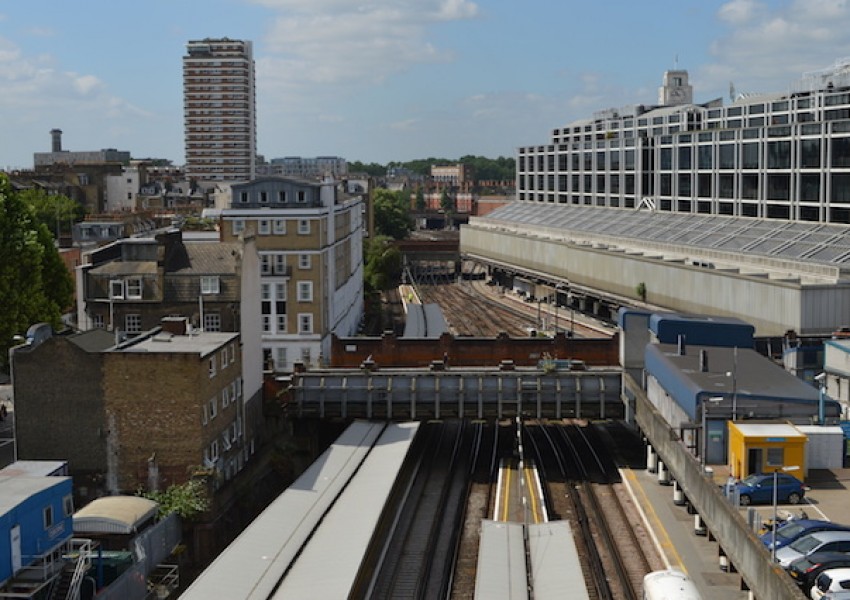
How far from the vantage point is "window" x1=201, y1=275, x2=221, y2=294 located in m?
45.8

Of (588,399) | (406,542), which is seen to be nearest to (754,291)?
(588,399)

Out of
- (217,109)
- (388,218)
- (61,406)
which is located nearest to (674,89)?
(388,218)

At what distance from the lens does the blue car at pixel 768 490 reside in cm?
2686

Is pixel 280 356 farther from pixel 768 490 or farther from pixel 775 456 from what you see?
pixel 768 490

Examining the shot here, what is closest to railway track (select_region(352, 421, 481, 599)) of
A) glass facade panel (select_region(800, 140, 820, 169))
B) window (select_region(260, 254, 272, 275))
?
window (select_region(260, 254, 272, 275))

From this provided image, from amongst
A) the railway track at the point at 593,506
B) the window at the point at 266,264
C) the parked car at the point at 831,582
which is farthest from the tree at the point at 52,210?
the parked car at the point at 831,582

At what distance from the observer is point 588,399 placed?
4653cm

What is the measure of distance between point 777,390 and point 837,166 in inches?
1687

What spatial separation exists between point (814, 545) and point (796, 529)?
1.22m

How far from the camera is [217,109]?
180500 millimetres

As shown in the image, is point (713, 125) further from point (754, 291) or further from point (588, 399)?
point (588, 399)

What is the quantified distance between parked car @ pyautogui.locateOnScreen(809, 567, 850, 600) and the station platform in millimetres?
2991

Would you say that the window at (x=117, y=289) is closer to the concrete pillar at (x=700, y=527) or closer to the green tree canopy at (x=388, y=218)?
the concrete pillar at (x=700, y=527)

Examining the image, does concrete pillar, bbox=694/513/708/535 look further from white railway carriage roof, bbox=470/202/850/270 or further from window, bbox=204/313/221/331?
white railway carriage roof, bbox=470/202/850/270
